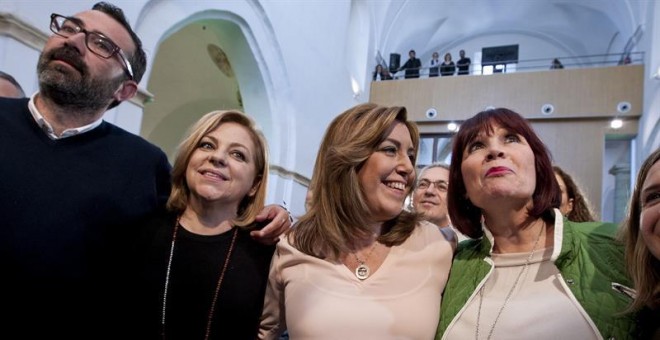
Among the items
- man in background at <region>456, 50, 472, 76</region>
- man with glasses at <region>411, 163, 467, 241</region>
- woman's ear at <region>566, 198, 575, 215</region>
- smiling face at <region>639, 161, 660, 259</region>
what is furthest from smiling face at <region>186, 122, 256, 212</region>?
man in background at <region>456, 50, 472, 76</region>

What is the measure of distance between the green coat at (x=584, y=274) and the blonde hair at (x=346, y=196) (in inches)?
11.2

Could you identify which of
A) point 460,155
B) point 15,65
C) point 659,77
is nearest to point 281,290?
point 460,155

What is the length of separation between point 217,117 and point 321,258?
78 centimetres

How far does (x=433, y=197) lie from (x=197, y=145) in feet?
7.66

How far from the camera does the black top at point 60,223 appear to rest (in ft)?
5.33

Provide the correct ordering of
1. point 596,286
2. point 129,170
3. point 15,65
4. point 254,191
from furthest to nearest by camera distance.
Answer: point 15,65
point 254,191
point 129,170
point 596,286

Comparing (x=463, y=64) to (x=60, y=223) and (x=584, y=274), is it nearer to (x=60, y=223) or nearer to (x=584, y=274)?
(x=584, y=274)

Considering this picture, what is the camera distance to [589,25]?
57.4 feet

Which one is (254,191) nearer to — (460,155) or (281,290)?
(281,290)

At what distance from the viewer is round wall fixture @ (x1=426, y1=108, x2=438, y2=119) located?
12.9m

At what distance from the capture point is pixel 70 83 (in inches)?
72.0

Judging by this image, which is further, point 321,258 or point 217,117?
point 217,117

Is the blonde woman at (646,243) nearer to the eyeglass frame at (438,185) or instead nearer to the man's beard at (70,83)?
the man's beard at (70,83)

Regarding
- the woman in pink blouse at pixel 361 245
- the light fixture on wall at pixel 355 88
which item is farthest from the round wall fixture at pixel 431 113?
the woman in pink blouse at pixel 361 245
